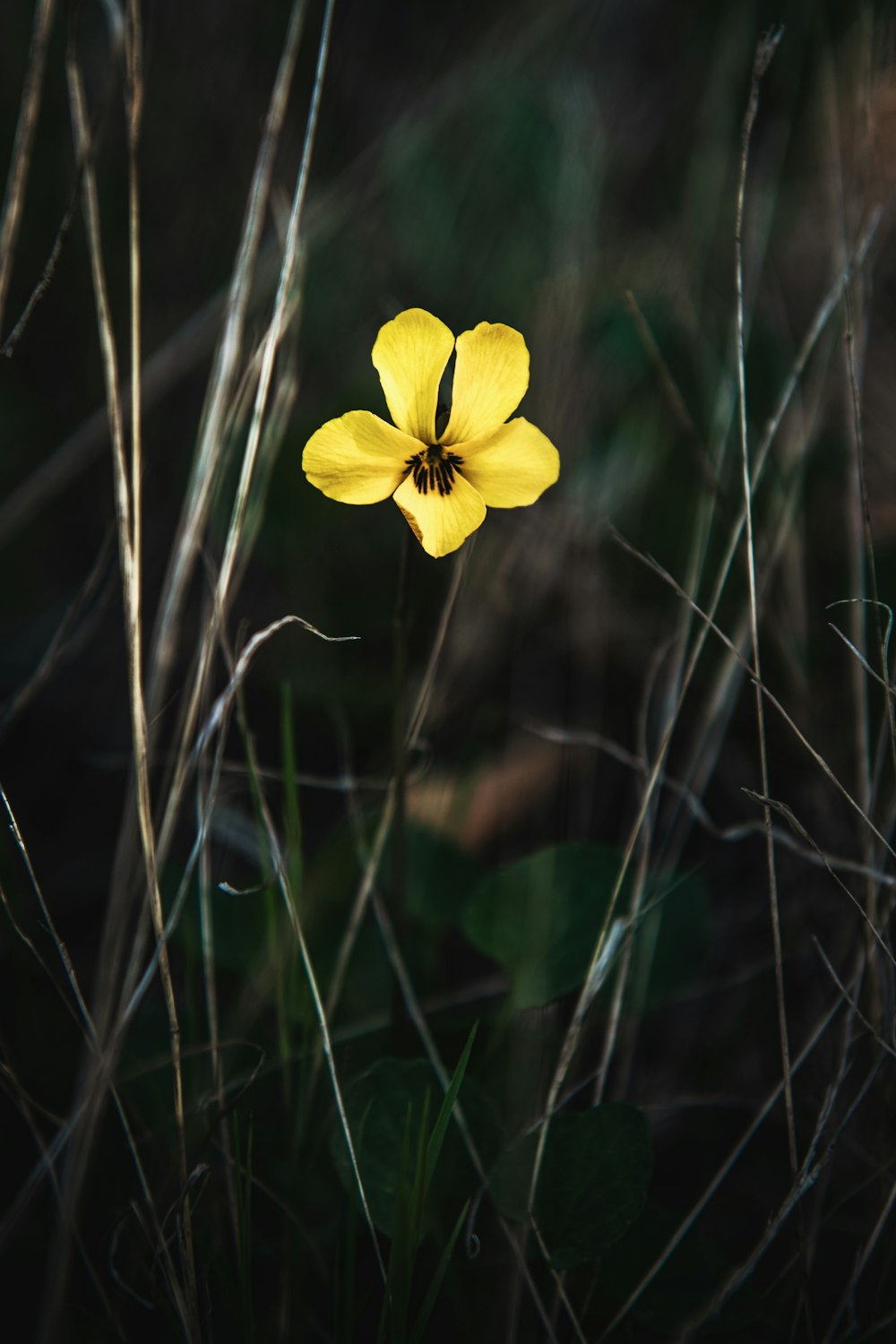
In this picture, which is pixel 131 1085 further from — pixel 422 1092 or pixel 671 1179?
pixel 671 1179

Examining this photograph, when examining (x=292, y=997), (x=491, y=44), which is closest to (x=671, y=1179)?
(x=292, y=997)

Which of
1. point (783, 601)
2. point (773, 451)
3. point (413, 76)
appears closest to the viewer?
point (783, 601)

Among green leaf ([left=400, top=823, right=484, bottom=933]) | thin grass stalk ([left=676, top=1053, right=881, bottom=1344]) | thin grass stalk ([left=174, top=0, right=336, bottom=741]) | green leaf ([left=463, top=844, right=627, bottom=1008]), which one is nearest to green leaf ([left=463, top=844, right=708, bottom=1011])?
green leaf ([left=463, top=844, right=627, bottom=1008])

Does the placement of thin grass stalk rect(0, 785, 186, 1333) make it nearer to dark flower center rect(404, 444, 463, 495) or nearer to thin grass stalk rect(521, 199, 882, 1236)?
thin grass stalk rect(521, 199, 882, 1236)

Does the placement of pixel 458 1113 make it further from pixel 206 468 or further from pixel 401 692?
pixel 206 468

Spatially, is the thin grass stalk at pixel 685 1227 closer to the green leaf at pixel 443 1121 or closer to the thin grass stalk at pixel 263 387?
the green leaf at pixel 443 1121

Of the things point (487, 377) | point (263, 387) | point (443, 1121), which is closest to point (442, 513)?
point (487, 377)
